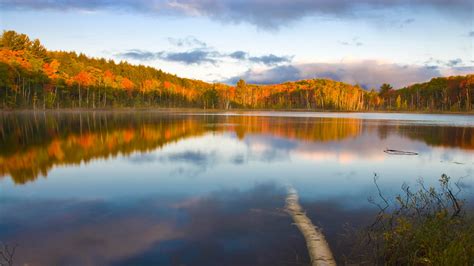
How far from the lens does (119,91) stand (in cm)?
11981

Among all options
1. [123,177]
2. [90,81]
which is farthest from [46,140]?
[90,81]

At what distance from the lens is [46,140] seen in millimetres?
24078

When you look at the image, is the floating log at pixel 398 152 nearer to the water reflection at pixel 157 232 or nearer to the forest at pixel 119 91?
the water reflection at pixel 157 232

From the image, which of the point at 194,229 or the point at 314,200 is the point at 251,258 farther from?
the point at 314,200

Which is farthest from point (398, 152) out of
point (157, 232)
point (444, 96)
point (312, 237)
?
point (444, 96)

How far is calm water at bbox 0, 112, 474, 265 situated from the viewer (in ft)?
22.0

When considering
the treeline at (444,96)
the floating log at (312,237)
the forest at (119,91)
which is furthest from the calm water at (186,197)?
the treeline at (444,96)

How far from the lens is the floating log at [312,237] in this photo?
20.6ft

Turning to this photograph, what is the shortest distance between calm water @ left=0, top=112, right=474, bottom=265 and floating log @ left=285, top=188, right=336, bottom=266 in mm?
181

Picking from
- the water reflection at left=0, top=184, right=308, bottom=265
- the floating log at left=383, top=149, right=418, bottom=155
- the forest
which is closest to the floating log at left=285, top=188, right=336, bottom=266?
the water reflection at left=0, top=184, right=308, bottom=265

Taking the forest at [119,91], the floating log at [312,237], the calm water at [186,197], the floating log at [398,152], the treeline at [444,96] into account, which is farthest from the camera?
the treeline at [444,96]

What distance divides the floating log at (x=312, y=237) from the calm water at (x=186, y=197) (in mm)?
181

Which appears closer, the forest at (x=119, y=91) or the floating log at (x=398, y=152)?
the floating log at (x=398, y=152)

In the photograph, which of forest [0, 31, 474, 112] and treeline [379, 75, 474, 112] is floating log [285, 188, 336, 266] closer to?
forest [0, 31, 474, 112]
